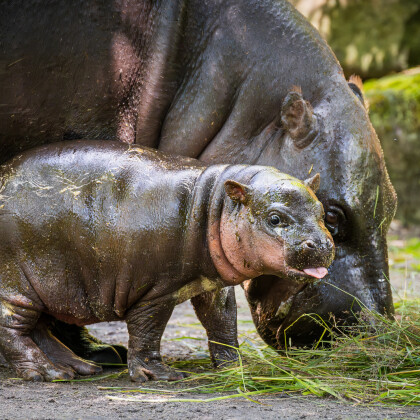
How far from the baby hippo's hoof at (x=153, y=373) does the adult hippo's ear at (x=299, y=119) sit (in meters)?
1.40

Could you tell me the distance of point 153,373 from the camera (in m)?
3.83

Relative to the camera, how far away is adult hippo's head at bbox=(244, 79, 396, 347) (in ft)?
13.8

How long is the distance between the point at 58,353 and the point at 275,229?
1426 millimetres

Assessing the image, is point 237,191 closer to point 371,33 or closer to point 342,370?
point 342,370

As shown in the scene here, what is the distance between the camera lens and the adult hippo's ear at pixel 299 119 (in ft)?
14.0

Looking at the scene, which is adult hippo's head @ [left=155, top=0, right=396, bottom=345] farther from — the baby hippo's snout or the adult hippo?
the baby hippo's snout

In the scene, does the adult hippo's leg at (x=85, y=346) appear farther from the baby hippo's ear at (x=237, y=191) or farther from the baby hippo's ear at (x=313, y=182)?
the baby hippo's ear at (x=313, y=182)

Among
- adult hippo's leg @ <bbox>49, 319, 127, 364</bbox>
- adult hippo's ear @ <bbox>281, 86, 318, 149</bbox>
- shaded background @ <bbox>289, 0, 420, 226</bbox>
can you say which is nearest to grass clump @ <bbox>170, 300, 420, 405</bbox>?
adult hippo's leg @ <bbox>49, 319, 127, 364</bbox>

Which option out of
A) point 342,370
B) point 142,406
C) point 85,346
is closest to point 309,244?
point 342,370

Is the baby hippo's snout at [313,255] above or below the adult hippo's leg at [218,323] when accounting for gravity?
above

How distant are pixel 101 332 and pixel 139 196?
84.4 inches

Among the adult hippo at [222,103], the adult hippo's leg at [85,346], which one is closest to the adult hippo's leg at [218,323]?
the adult hippo at [222,103]

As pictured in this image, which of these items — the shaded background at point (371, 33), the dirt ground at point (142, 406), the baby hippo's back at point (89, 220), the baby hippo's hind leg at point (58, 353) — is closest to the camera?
the dirt ground at point (142, 406)

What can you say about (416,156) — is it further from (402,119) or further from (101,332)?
(101,332)
